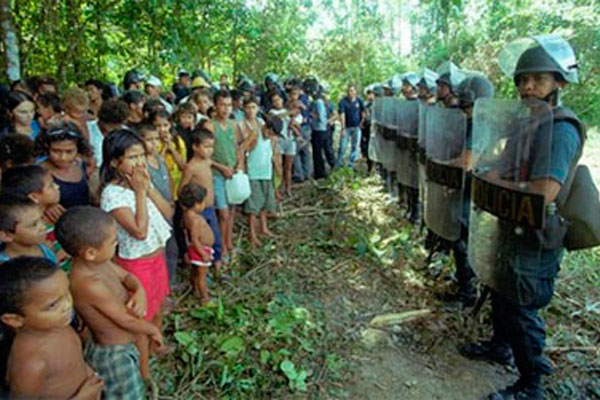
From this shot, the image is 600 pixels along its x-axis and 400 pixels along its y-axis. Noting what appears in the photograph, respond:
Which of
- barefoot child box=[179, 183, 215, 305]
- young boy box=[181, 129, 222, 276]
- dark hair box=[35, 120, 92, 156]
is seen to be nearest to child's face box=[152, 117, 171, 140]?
young boy box=[181, 129, 222, 276]

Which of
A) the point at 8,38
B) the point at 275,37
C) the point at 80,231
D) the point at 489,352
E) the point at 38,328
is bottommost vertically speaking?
the point at 489,352

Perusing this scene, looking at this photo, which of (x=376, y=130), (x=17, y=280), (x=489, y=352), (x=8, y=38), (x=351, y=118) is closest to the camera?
(x=17, y=280)

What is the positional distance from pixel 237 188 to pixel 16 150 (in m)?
2.14

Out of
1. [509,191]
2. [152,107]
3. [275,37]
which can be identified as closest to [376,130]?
[152,107]

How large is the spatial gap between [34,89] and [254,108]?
99.4 inches

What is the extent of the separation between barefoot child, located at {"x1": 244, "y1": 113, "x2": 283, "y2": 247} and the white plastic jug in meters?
0.51

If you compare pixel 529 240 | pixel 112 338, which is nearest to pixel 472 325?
pixel 529 240

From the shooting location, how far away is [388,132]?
669cm

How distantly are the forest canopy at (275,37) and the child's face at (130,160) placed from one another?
449 cm

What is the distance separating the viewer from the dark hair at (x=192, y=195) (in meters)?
3.59

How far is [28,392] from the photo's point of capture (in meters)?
1.64

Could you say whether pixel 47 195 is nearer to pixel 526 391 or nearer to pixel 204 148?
pixel 204 148

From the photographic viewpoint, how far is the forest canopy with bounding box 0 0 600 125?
26.3 ft

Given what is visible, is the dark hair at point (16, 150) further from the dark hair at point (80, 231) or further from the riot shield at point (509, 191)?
the riot shield at point (509, 191)
